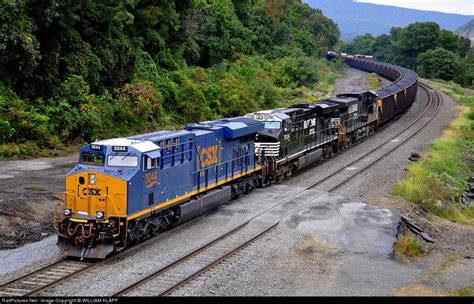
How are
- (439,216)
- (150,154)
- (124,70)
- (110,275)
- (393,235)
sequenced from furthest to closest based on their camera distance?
(124,70) → (439,216) → (393,235) → (150,154) → (110,275)

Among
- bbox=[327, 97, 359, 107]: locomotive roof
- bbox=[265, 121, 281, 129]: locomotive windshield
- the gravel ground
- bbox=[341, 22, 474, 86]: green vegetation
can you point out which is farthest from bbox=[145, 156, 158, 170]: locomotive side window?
bbox=[341, 22, 474, 86]: green vegetation

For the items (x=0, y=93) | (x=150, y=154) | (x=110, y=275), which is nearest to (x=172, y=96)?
(x=0, y=93)

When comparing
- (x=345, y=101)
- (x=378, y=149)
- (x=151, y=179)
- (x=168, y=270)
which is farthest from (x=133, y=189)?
(x=378, y=149)

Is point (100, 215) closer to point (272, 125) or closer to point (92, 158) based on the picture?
point (92, 158)

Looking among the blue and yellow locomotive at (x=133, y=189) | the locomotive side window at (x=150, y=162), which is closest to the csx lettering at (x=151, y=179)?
the blue and yellow locomotive at (x=133, y=189)

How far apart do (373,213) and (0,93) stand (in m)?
18.9

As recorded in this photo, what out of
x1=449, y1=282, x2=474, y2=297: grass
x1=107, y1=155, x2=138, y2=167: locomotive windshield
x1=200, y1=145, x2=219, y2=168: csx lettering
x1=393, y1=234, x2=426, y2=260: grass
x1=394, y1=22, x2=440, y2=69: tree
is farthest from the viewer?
x1=394, y1=22, x2=440, y2=69: tree

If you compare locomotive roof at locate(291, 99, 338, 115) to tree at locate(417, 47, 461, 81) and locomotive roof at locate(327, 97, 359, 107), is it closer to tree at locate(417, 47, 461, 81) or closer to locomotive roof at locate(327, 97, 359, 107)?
locomotive roof at locate(327, 97, 359, 107)

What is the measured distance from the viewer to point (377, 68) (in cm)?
9344

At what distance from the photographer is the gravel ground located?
44.7 feet

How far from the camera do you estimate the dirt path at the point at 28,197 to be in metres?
17.6

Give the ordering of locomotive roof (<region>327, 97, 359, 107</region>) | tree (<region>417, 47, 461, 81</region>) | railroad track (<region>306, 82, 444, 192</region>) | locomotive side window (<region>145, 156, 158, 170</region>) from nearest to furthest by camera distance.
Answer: locomotive side window (<region>145, 156, 158, 170</region>), railroad track (<region>306, 82, 444, 192</region>), locomotive roof (<region>327, 97, 359, 107</region>), tree (<region>417, 47, 461, 81</region>)

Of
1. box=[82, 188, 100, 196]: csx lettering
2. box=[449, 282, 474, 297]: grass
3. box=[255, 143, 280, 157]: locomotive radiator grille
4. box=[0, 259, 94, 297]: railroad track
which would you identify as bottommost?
box=[0, 259, 94, 297]: railroad track

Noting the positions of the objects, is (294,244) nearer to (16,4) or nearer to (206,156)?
(206,156)
